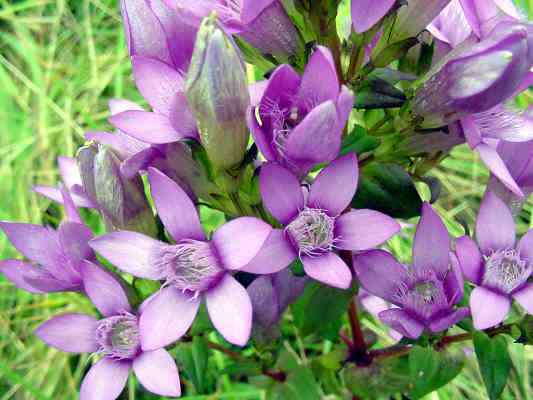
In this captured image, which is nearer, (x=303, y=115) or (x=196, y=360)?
(x=303, y=115)

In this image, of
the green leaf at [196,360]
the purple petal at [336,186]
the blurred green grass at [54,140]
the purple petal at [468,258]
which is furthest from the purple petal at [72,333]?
the blurred green grass at [54,140]

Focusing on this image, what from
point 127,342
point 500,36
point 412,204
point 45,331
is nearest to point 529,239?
point 412,204

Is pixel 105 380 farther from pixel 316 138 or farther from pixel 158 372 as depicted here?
pixel 316 138

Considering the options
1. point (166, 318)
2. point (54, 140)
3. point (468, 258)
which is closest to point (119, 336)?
point (166, 318)

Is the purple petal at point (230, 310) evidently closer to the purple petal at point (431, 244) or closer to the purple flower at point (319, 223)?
the purple flower at point (319, 223)

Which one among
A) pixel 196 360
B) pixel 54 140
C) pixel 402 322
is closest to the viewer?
pixel 402 322

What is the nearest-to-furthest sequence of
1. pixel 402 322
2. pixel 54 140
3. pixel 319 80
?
pixel 319 80 < pixel 402 322 < pixel 54 140
